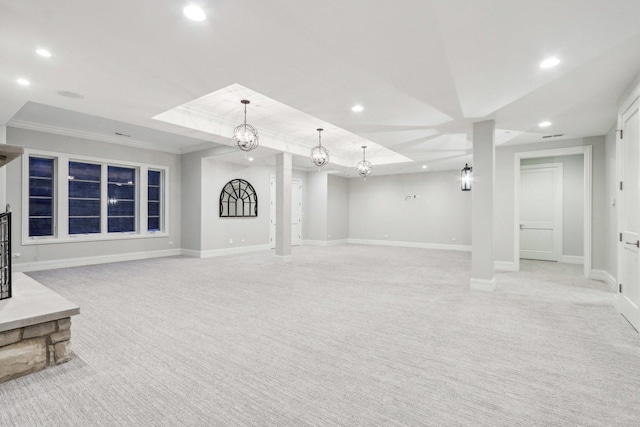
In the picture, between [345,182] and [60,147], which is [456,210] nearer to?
[345,182]

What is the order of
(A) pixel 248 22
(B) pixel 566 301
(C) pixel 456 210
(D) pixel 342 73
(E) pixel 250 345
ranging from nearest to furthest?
(A) pixel 248 22, (E) pixel 250 345, (D) pixel 342 73, (B) pixel 566 301, (C) pixel 456 210

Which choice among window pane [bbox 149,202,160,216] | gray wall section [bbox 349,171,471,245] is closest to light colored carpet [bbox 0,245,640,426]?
window pane [bbox 149,202,160,216]

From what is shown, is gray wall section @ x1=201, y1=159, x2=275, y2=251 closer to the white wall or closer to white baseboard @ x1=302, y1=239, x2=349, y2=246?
the white wall

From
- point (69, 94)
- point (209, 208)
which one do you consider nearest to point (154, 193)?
point (209, 208)

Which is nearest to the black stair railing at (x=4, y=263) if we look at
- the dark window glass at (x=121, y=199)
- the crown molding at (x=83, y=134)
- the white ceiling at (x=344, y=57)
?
the white ceiling at (x=344, y=57)

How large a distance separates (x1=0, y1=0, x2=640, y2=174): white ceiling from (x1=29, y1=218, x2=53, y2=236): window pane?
2600mm

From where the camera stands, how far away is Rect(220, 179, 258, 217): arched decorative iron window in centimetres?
895

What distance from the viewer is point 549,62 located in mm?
3059

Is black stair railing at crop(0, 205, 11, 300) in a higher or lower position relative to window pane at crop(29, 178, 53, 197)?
lower

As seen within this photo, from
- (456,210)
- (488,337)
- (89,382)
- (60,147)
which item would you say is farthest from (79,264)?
(456,210)

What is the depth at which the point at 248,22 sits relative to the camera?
2531 mm

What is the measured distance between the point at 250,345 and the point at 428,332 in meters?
1.74

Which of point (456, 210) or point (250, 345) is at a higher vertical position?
point (456, 210)

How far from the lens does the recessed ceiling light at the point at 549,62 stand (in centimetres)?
301
